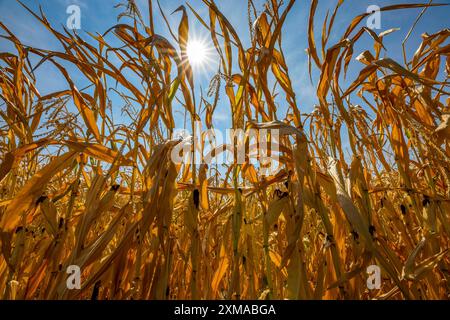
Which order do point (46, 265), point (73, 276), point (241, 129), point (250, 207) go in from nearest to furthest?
point (73, 276) → point (46, 265) → point (241, 129) → point (250, 207)

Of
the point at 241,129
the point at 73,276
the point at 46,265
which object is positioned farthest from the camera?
the point at 241,129

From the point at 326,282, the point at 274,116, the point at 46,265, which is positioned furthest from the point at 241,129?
the point at 46,265

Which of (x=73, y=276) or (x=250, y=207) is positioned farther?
(x=250, y=207)

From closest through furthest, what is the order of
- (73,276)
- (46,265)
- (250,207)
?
(73,276)
(46,265)
(250,207)

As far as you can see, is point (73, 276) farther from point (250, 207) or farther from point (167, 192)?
point (250, 207)

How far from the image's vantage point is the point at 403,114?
35.9 inches

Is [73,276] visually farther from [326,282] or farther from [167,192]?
[326,282]

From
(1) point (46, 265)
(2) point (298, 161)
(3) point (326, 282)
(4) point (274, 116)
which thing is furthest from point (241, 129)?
(1) point (46, 265)

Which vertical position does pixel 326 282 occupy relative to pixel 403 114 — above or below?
below

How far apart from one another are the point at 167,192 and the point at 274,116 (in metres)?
0.43

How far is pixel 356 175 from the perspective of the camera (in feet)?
2.71
